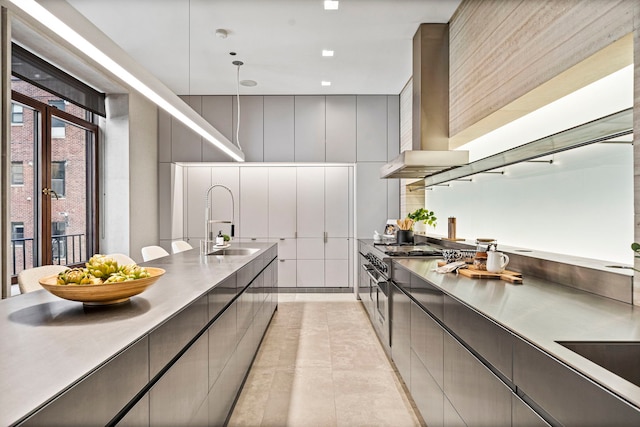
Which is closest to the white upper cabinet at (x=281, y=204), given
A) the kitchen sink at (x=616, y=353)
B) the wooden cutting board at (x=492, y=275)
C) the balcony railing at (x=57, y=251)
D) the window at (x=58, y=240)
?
the balcony railing at (x=57, y=251)

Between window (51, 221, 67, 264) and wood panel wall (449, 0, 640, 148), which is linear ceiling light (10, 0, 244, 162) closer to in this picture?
wood panel wall (449, 0, 640, 148)

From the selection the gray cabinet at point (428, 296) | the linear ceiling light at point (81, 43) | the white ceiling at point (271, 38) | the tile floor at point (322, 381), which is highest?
the white ceiling at point (271, 38)

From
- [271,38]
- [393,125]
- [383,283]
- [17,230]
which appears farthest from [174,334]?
[393,125]

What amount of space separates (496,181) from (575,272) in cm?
141

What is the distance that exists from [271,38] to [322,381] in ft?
11.1

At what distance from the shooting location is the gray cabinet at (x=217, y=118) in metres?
6.04

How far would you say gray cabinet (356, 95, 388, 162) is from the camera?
239 inches

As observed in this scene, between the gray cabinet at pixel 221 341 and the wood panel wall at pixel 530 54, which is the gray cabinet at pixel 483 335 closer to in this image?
the wood panel wall at pixel 530 54

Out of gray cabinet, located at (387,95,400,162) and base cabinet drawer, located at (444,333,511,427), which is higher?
gray cabinet, located at (387,95,400,162)

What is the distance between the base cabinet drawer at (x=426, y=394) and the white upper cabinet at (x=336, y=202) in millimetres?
3764

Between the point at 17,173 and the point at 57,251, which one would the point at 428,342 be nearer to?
the point at 17,173

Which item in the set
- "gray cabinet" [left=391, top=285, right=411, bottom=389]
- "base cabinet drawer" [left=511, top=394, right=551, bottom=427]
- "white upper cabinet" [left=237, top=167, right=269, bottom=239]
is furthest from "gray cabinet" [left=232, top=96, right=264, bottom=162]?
"base cabinet drawer" [left=511, top=394, right=551, bottom=427]

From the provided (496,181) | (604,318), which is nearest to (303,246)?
(496,181)

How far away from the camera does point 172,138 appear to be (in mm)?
6074
